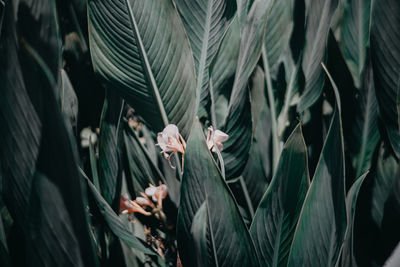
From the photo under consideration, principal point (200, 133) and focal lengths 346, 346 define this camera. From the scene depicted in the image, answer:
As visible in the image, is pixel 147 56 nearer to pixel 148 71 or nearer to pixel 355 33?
pixel 148 71

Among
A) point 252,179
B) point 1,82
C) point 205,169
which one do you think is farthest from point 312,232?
point 1,82

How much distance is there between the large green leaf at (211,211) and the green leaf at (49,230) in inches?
5.4

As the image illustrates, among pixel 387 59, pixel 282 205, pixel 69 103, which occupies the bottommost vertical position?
pixel 282 205

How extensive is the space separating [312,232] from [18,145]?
36cm

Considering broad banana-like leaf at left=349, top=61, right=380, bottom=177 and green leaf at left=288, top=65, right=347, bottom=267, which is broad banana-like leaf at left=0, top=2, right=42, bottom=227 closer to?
green leaf at left=288, top=65, right=347, bottom=267

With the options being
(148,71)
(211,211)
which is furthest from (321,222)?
(148,71)

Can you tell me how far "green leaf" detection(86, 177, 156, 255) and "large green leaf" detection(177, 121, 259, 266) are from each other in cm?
12

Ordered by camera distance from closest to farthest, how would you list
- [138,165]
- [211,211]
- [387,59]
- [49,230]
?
[49,230] < [211,211] < [387,59] < [138,165]

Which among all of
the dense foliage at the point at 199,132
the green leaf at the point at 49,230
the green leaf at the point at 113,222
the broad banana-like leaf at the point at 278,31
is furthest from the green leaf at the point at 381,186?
the green leaf at the point at 49,230

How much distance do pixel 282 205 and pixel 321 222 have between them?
6 centimetres

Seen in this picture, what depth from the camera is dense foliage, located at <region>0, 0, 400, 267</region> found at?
313 mm

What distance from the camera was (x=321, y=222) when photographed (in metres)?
0.45

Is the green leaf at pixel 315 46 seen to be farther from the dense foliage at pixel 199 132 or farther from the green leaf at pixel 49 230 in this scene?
the green leaf at pixel 49 230

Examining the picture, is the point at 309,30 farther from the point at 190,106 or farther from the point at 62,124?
the point at 62,124
